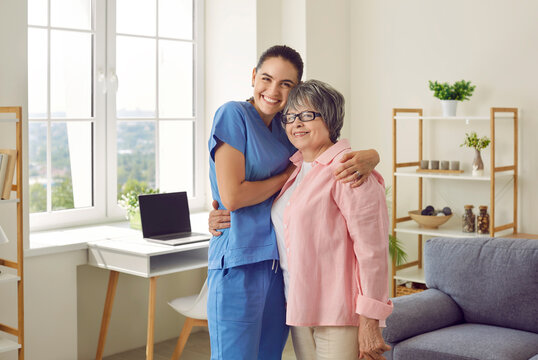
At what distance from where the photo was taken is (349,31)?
4.81 metres

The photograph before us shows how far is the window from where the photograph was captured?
12.9 ft

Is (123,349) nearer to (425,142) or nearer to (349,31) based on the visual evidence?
(425,142)

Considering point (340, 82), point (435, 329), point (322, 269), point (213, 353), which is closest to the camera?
point (322, 269)

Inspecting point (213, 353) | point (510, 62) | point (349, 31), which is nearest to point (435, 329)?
point (213, 353)

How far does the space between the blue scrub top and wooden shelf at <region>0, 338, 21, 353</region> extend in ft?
4.82

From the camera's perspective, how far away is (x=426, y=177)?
4.43 meters

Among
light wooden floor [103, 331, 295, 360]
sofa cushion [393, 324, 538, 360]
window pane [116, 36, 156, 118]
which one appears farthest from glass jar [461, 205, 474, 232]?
window pane [116, 36, 156, 118]

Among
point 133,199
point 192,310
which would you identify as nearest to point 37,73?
point 133,199

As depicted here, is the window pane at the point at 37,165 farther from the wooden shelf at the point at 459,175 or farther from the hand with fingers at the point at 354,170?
the hand with fingers at the point at 354,170

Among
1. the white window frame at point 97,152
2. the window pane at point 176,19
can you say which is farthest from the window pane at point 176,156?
the window pane at point 176,19

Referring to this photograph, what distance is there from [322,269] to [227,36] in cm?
307

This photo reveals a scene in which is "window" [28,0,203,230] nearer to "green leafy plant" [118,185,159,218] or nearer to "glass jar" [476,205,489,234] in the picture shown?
"green leafy plant" [118,185,159,218]

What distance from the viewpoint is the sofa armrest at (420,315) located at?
3.01m

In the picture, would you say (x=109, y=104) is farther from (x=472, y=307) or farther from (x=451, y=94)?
(x=472, y=307)
